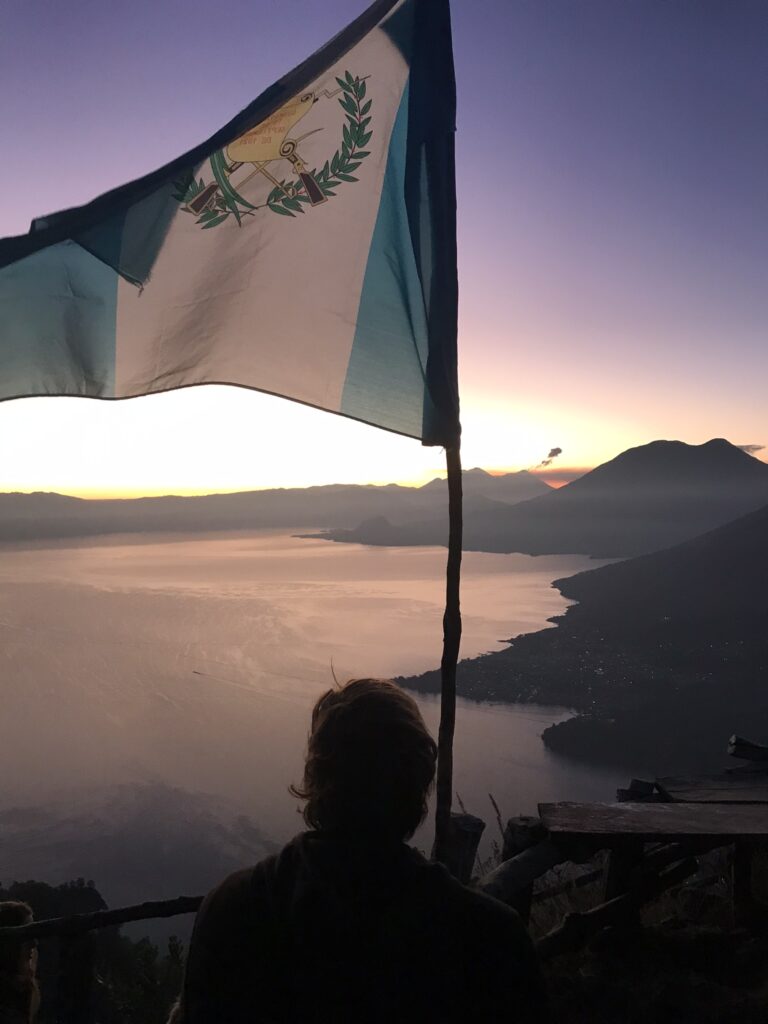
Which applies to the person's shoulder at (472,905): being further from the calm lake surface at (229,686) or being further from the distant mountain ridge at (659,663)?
the distant mountain ridge at (659,663)

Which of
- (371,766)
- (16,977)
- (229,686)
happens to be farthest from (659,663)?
(371,766)

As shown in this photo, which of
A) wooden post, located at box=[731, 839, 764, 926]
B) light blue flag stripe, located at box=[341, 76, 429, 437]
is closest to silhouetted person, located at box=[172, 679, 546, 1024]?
light blue flag stripe, located at box=[341, 76, 429, 437]

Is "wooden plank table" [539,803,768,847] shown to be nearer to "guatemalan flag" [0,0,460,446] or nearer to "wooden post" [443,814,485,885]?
"wooden post" [443,814,485,885]

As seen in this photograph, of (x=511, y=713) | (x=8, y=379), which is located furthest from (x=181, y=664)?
(x=8, y=379)

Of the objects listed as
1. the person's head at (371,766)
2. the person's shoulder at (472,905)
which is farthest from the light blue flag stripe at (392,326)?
the person's shoulder at (472,905)

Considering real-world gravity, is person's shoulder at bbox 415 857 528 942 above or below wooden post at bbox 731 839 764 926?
above

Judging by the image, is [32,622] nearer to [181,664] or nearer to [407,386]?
[181,664]
